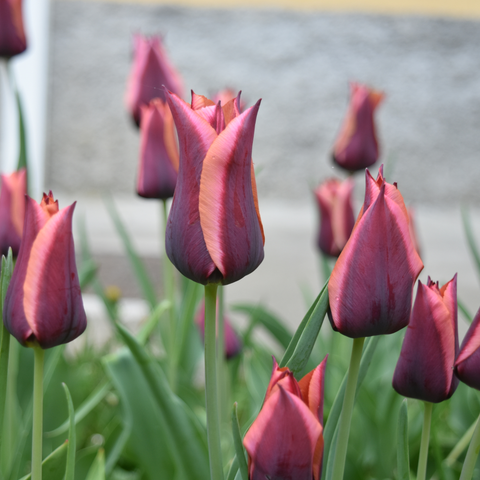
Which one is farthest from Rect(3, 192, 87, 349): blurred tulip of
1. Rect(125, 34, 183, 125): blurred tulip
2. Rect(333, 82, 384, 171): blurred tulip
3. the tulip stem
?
Rect(333, 82, 384, 171): blurred tulip

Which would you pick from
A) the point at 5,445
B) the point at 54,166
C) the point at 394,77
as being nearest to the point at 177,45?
the point at 54,166

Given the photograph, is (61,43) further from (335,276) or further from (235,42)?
(335,276)

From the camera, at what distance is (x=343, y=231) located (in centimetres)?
Result: 74

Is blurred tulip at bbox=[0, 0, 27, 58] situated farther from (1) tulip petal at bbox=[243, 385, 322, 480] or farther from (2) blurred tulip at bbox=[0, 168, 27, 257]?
(1) tulip petal at bbox=[243, 385, 322, 480]

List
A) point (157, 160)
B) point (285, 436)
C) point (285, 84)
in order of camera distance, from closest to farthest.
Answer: point (285, 436) < point (157, 160) < point (285, 84)

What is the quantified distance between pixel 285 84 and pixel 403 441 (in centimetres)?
331

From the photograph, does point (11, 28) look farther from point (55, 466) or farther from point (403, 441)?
point (403, 441)

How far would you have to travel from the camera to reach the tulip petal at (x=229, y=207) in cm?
26

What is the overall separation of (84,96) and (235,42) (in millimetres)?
963

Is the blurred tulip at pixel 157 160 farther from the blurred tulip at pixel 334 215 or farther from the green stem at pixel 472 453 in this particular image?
the green stem at pixel 472 453

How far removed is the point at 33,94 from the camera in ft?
9.85

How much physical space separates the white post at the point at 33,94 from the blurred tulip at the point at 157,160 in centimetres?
189

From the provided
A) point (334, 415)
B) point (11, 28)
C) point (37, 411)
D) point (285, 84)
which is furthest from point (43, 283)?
point (285, 84)

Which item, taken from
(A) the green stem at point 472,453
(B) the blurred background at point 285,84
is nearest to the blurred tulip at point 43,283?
(A) the green stem at point 472,453
